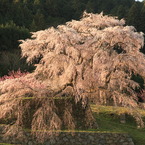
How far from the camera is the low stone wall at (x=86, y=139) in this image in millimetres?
9594

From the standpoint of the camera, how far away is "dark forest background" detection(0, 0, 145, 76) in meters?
25.7

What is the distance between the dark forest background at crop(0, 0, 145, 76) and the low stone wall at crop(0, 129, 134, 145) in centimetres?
1116

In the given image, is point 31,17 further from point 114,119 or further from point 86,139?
point 86,139

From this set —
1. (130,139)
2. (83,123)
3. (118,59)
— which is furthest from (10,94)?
(130,139)

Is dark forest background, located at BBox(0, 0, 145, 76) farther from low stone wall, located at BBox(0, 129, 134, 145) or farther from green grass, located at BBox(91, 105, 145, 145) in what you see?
low stone wall, located at BBox(0, 129, 134, 145)

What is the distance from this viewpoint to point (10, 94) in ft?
33.6

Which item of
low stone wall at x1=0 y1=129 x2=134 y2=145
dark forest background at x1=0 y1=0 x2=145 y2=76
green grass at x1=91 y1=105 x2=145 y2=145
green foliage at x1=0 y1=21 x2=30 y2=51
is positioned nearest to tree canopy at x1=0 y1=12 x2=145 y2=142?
low stone wall at x1=0 y1=129 x2=134 y2=145

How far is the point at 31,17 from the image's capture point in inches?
1758

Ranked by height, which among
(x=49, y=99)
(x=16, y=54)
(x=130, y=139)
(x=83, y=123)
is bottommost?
(x=130, y=139)

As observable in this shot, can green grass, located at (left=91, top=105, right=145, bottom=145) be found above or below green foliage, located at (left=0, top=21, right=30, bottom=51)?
below

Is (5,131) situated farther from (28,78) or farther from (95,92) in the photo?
(95,92)

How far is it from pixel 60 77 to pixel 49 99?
1112 millimetres

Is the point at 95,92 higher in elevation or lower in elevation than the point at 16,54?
lower

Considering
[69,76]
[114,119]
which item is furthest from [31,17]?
[69,76]
